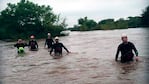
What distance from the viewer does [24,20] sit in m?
47.8

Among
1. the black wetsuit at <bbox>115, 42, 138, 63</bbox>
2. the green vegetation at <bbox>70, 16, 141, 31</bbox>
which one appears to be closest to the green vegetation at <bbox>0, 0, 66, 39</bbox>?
the green vegetation at <bbox>70, 16, 141, 31</bbox>

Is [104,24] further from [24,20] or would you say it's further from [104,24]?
[24,20]

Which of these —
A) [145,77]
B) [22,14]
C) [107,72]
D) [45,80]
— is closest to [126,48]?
[107,72]

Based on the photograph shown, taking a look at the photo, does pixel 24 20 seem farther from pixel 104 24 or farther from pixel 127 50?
pixel 127 50

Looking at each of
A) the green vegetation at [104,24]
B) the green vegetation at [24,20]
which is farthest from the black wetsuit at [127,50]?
the green vegetation at [104,24]

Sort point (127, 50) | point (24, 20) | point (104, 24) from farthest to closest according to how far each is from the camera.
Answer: point (104, 24), point (24, 20), point (127, 50)

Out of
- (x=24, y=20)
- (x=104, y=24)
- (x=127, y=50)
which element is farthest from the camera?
(x=104, y=24)

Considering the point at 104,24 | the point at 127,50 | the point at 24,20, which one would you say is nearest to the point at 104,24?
the point at 104,24

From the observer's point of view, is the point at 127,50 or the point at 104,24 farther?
the point at 104,24

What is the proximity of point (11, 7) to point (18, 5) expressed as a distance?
1519 millimetres

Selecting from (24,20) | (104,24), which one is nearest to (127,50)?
(24,20)

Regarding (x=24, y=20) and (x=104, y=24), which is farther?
(x=104, y=24)

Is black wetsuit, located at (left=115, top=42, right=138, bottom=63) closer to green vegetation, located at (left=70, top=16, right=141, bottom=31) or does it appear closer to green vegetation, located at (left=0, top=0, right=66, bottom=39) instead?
green vegetation, located at (left=0, top=0, right=66, bottom=39)

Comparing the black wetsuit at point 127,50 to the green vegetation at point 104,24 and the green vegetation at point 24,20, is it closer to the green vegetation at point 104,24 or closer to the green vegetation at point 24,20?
the green vegetation at point 24,20
